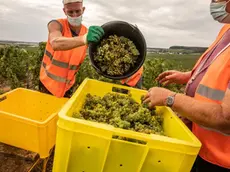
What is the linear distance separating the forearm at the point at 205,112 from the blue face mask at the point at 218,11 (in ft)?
2.45

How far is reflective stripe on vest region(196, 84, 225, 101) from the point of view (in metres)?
1.72

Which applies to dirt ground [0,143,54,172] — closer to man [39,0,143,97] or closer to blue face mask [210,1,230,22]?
man [39,0,143,97]

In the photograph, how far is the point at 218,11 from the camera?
78.6 inches

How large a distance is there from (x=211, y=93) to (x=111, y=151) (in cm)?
76

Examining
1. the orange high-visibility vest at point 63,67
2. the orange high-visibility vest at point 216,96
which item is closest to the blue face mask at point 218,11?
the orange high-visibility vest at point 216,96

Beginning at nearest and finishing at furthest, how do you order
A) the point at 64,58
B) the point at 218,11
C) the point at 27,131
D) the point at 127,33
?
1. the point at 218,11
2. the point at 27,131
3. the point at 127,33
4. the point at 64,58

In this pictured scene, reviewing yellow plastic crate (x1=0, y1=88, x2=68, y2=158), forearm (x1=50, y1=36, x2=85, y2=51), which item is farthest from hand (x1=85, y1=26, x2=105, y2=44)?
yellow plastic crate (x1=0, y1=88, x2=68, y2=158)

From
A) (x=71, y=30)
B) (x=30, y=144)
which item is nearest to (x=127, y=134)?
(x=30, y=144)

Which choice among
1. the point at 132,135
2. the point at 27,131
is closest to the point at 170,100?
the point at 132,135

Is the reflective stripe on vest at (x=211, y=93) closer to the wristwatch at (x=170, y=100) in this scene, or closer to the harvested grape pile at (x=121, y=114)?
the wristwatch at (x=170, y=100)

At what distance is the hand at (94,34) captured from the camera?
2.47m

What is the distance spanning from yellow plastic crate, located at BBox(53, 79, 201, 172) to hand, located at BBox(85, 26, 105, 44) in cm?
103

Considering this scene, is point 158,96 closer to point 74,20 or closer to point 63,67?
point 63,67

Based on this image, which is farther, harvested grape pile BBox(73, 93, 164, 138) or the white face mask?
the white face mask
